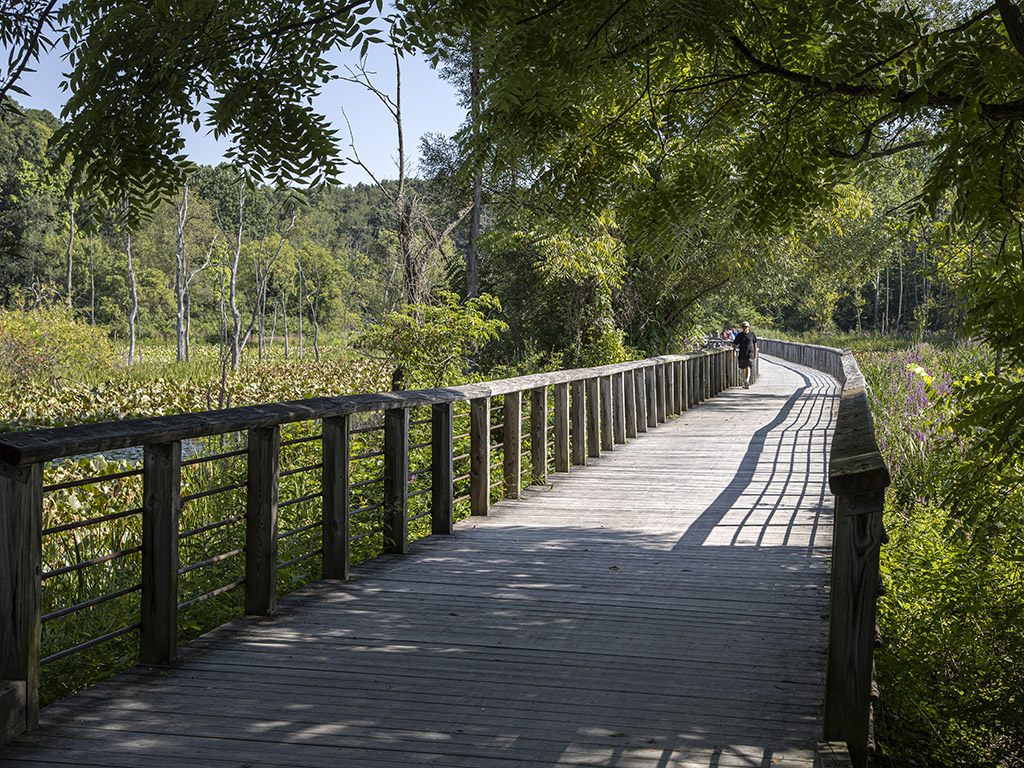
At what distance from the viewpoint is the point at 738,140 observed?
227 inches

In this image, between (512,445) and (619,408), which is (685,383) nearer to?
(619,408)

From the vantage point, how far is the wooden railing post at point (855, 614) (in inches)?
121

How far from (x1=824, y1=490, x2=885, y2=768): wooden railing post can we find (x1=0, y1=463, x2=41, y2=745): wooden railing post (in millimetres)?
2707

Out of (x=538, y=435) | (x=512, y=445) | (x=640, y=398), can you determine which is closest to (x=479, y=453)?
(x=512, y=445)

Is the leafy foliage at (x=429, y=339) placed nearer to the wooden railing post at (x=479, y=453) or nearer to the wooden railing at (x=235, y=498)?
the wooden railing at (x=235, y=498)

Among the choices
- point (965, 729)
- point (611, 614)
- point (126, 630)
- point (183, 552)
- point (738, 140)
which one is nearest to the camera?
point (126, 630)

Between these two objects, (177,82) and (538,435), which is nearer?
(177,82)

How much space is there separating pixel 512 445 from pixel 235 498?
273 centimetres

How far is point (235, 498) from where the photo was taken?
29.5 feet

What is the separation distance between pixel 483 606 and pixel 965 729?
8.14ft

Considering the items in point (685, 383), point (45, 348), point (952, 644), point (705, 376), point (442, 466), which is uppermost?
point (45, 348)

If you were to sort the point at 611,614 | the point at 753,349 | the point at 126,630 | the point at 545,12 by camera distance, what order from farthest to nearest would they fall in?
the point at 753,349 < the point at 611,614 < the point at 126,630 < the point at 545,12

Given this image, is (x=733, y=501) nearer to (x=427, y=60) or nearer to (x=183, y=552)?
(x=183, y=552)

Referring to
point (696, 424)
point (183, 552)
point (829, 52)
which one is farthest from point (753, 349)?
point (829, 52)
